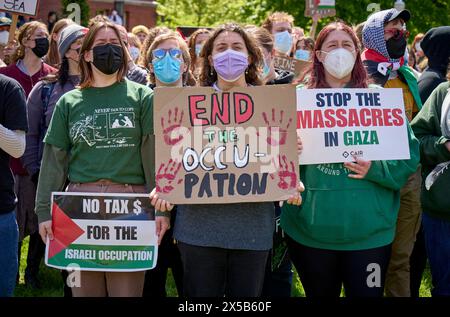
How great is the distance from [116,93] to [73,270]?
1074 mm

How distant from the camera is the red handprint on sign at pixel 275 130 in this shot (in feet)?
14.3

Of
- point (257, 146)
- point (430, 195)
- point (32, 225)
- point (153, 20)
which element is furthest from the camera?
point (153, 20)

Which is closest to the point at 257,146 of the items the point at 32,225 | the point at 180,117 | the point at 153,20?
the point at 180,117

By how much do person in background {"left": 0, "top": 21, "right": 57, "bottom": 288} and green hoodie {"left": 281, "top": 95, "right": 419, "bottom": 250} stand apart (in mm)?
2944

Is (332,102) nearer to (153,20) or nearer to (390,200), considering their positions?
(390,200)

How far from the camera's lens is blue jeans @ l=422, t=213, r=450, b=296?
16.4 feet

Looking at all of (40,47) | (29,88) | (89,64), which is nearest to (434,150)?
(89,64)

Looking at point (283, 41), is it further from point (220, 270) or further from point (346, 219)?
point (220, 270)

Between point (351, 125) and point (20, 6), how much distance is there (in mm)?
4458

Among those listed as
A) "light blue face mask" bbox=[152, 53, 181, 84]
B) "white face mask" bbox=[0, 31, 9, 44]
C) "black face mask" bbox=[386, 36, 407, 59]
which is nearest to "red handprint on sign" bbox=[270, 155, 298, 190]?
"light blue face mask" bbox=[152, 53, 181, 84]

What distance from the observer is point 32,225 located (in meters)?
6.74

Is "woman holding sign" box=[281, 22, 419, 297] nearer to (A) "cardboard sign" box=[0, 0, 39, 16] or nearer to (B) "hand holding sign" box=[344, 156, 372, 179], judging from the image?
(B) "hand holding sign" box=[344, 156, 372, 179]

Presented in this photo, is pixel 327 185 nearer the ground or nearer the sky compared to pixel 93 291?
nearer the sky

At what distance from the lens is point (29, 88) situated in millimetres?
7086
